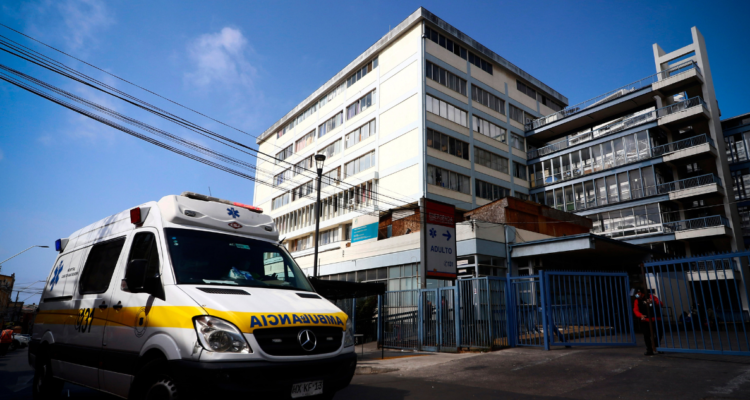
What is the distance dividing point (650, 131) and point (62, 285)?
131ft

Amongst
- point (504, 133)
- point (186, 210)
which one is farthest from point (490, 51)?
point (186, 210)

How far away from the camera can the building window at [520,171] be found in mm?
42456

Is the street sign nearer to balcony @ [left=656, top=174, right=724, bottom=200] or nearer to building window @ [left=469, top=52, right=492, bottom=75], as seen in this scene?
balcony @ [left=656, top=174, right=724, bottom=200]

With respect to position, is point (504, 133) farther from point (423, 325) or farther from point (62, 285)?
point (62, 285)

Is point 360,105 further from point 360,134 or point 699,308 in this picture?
point 699,308

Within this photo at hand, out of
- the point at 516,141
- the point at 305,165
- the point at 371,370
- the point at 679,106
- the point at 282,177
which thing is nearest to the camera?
the point at 371,370

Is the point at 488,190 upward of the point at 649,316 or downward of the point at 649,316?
upward

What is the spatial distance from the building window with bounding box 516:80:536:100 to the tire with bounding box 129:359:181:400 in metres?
46.0

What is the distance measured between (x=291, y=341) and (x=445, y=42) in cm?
3794

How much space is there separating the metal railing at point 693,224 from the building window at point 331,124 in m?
29.3

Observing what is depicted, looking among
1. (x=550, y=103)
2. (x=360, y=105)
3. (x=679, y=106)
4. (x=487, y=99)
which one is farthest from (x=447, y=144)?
(x=550, y=103)

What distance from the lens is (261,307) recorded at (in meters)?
4.45

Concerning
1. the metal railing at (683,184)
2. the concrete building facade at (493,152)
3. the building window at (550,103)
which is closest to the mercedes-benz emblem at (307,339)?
the concrete building facade at (493,152)

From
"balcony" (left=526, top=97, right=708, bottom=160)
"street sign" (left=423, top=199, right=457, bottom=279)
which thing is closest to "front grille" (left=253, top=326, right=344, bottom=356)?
"street sign" (left=423, top=199, right=457, bottom=279)
